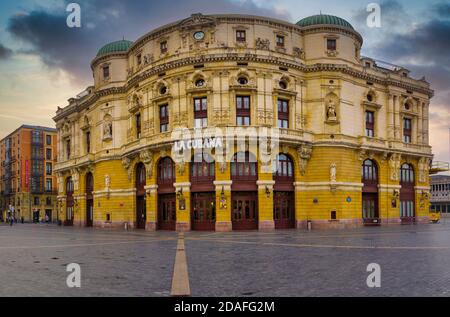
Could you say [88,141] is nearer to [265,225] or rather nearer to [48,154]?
[265,225]

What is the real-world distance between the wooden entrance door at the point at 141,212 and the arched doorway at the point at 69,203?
2021 cm

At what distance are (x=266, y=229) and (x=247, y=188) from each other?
4690 mm

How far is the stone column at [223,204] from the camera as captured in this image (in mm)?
45781

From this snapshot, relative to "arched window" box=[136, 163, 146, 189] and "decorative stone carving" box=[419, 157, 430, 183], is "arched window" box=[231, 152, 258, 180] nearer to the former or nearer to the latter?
"arched window" box=[136, 163, 146, 189]

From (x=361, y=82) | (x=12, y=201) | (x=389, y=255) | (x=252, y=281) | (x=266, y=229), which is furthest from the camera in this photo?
(x=12, y=201)

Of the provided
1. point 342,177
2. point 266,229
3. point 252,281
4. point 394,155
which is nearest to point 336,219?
point 342,177

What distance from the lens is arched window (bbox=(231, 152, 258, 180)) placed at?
153ft

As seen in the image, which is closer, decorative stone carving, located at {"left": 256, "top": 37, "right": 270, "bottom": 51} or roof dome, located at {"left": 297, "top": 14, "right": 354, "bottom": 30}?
decorative stone carving, located at {"left": 256, "top": 37, "right": 270, "bottom": 51}

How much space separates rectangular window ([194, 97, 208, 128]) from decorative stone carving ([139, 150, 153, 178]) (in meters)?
6.80

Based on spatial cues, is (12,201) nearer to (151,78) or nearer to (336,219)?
(151,78)

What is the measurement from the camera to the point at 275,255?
68.7 feet

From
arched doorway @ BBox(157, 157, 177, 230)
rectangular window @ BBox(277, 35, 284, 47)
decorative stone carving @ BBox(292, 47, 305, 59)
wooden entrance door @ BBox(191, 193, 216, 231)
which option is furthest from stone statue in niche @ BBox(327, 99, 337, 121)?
arched doorway @ BBox(157, 157, 177, 230)

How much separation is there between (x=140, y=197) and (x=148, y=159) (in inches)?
285

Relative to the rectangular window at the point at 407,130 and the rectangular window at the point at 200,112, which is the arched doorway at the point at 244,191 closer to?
the rectangular window at the point at 200,112
